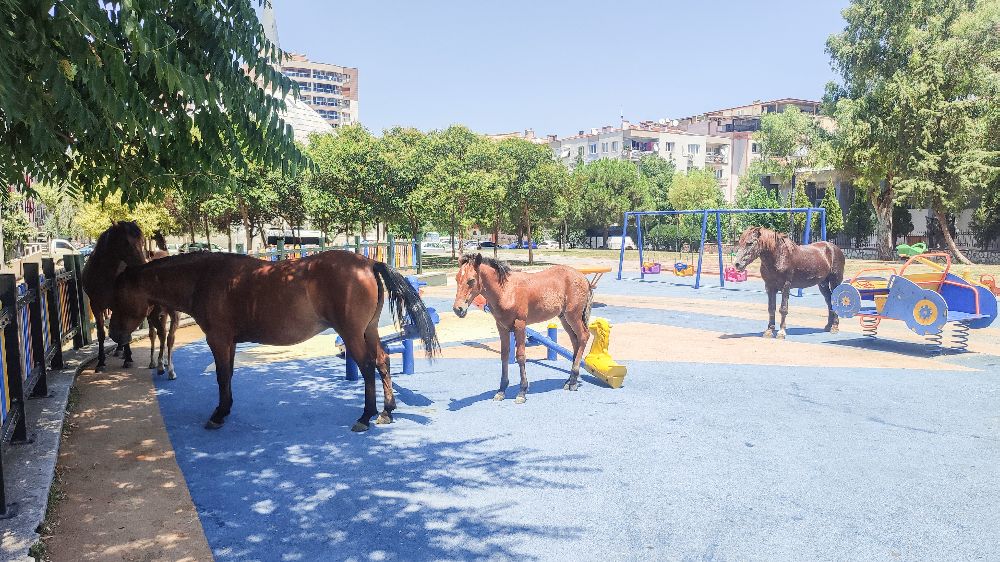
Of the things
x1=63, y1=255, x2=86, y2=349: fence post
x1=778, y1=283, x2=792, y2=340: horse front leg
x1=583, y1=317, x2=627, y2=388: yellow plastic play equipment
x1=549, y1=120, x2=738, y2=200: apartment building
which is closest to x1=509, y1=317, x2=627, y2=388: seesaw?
x1=583, y1=317, x2=627, y2=388: yellow plastic play equipment

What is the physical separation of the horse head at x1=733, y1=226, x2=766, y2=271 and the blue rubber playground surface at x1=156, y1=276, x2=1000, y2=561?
3.13m

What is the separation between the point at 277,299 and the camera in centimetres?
659

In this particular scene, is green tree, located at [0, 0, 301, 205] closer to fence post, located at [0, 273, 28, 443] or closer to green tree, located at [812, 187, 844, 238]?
fence post, located at [0, 273, 28, 443]

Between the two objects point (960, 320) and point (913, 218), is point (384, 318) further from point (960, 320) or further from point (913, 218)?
point (913, 218)

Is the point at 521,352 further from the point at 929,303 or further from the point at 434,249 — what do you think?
the point at 434,249

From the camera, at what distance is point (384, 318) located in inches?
594

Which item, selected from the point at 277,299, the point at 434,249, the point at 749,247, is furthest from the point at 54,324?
the point at 434,249

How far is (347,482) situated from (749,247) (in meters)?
9.65

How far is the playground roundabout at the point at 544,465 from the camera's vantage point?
4.21 m

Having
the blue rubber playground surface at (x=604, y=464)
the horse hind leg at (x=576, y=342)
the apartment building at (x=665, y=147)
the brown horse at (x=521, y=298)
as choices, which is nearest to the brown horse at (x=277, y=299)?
the blue rubber playground surface at (x=604, y=464)

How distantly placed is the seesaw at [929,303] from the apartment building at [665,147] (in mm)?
83389

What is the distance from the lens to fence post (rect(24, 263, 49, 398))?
21.9 feet

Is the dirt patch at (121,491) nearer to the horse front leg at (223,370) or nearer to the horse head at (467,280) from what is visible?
the horse front leg at (223,370)

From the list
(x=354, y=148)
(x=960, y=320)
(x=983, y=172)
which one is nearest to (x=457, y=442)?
(x=960, y=320)
